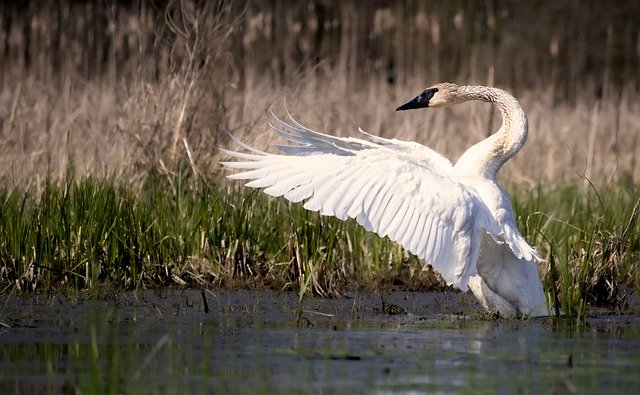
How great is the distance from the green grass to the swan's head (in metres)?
0.91

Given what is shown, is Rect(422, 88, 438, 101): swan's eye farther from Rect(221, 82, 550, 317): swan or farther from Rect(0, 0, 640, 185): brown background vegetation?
Rect(221, 82, 550, 317): swan

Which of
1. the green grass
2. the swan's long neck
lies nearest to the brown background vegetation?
the swan's long neck

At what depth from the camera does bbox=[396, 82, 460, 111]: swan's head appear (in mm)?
7883

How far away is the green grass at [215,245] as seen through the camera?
701 cm

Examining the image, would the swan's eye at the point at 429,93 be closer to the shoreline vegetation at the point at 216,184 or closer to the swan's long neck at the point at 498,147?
the swan's long neck at the point at 498,147

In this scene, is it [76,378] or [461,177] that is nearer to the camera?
[76,378]

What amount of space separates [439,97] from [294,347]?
A: 289cm

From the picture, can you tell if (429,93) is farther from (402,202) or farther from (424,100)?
(402,202)

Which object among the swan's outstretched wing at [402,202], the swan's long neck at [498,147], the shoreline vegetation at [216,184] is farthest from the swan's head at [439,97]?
the swan's outstretched wing at [402,202]

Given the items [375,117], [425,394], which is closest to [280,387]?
[425,394]

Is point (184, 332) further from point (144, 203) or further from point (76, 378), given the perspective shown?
point (144, 203)

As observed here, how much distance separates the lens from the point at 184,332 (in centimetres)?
590

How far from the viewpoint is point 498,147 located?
23.0 feet

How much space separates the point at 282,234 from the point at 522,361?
2.86m
